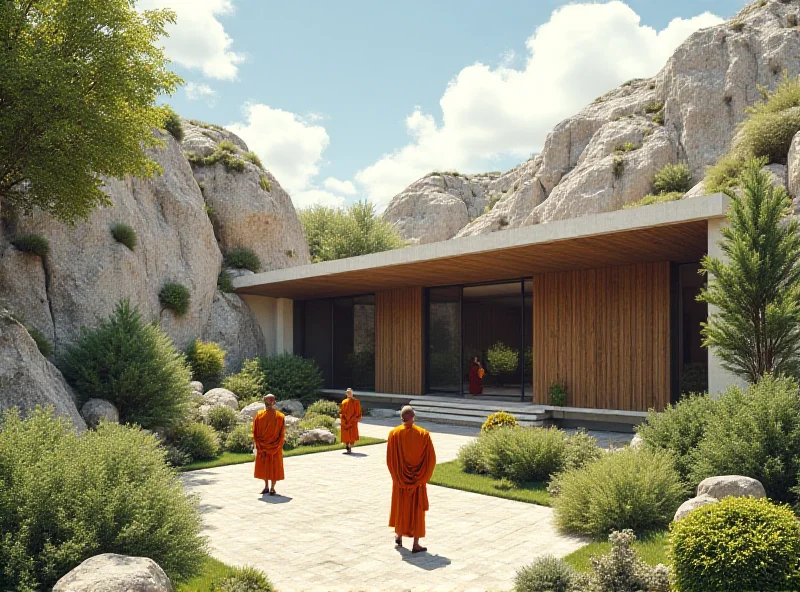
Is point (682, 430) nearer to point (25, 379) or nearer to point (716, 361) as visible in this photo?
point (716, 361)

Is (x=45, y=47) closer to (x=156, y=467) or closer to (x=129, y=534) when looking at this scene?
(x=156, y=467)

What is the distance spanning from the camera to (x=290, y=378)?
66.9ft

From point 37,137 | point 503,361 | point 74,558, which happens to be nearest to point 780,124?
point 503,361

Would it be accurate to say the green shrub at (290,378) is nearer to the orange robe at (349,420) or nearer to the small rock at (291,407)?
the small rock at (291,407)

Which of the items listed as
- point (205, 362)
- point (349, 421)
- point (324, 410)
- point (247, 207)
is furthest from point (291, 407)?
point (247, 207)

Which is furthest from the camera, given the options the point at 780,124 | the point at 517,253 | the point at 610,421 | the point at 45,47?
the point at 780,124

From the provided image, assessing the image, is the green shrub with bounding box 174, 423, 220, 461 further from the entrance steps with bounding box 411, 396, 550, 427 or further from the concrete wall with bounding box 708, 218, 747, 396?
the concrete wall with bounding box 708, 218, 747, 396

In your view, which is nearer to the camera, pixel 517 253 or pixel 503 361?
pixel 517 253

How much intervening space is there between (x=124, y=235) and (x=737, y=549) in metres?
18.0

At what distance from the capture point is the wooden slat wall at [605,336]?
14.7m

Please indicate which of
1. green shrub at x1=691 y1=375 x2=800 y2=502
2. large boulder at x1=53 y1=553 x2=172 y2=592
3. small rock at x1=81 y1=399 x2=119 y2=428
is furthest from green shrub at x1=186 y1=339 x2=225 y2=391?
large boulder at x1=53 y1=553 x2=172 y2=592

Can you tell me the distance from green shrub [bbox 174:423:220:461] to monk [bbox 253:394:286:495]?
300 centimetres

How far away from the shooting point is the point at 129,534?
491cm

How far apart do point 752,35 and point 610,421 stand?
35369mm
